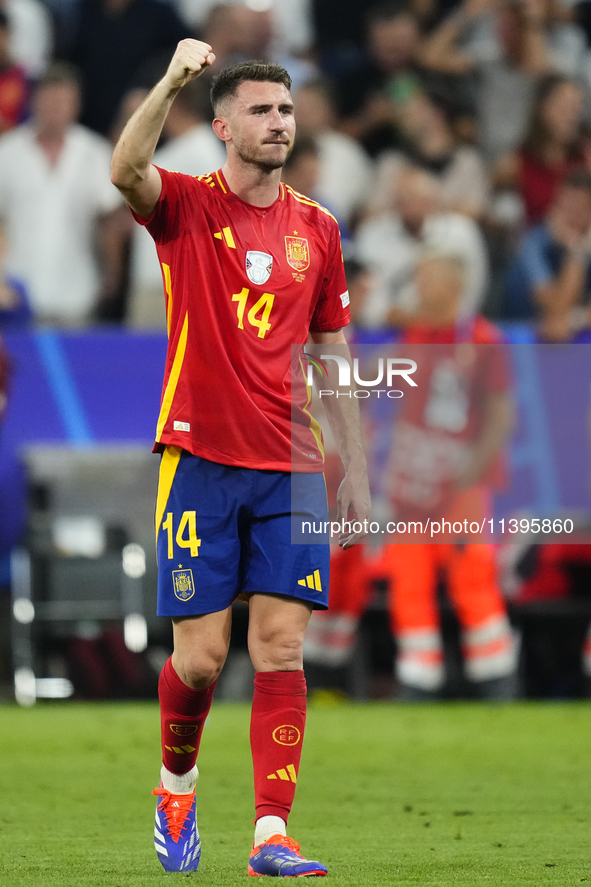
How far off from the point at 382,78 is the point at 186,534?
9117mm

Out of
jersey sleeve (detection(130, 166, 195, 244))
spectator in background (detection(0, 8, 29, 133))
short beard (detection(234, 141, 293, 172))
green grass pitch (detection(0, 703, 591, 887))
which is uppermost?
spectator in background (detection(0, 8, 29, 133))

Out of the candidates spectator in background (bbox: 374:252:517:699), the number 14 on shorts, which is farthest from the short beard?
spectator in background (bbox: 374:252:517:699)

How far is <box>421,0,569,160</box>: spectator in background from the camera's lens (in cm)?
1260

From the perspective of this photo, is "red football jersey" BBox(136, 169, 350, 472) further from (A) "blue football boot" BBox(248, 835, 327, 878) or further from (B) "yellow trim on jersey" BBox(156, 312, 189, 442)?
(A) "blue football boot" BBox(248, 835, 327, 878)

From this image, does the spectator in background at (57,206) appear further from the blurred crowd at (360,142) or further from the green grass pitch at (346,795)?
the green grass pitch at (346,795)

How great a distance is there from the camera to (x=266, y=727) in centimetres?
433

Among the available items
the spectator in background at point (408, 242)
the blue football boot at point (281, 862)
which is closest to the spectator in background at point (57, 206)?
the spectator in background at point (408, 242)

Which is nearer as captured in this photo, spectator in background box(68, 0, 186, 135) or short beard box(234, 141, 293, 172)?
short beard box(234, 141, 293, 172)

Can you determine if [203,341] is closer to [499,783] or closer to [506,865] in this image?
[506,865]

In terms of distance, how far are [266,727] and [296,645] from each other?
256 mm

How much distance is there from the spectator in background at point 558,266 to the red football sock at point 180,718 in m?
6.62

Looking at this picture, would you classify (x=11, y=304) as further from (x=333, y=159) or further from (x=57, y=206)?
(x=333, y=159)

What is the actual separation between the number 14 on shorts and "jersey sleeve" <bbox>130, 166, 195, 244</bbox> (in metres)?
0.84

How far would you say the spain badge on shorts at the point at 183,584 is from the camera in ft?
14.3
